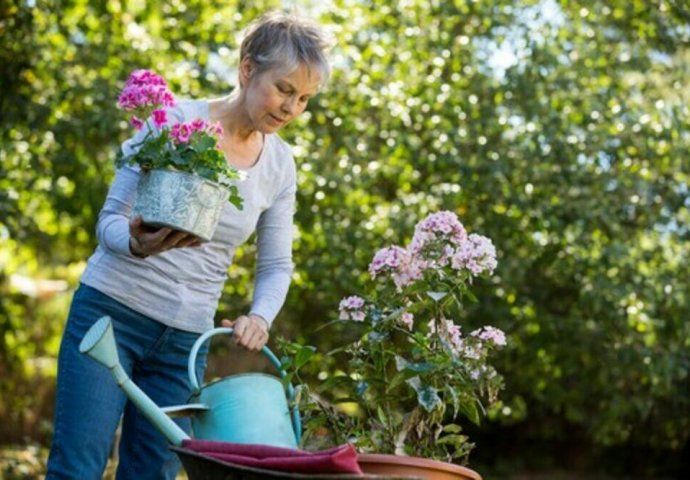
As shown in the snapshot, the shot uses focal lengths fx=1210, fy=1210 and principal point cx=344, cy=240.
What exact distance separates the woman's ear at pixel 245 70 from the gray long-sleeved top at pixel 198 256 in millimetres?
96

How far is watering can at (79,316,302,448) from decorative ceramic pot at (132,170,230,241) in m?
0.21

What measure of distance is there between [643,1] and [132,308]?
12.3 ft

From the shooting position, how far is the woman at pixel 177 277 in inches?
92.4

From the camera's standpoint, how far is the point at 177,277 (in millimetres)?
2479

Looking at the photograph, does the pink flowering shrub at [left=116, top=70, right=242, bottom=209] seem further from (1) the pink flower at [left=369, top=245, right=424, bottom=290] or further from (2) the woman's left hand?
(1) the pink flower at [left=369, top=245, right=424, bottom=290]

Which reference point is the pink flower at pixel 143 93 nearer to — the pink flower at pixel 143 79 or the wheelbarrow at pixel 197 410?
the pink flower at pixel 143 79

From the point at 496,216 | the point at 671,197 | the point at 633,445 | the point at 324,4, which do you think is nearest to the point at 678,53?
the point at 671,197

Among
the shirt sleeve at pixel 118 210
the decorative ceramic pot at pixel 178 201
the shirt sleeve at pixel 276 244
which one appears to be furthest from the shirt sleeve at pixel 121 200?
the shirt sleeve at pixel 276 244

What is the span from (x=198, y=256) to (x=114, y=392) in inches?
13.0

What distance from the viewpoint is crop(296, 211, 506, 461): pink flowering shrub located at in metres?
2.36

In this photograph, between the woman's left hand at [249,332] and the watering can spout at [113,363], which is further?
the woman's left hand at [249,332]

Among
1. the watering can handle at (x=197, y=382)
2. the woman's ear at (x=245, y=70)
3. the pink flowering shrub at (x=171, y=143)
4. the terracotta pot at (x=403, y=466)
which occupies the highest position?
the woman's ear at (x=245, y=70)

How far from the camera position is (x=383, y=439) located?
2350 millimetres

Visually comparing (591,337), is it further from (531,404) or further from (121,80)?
(121,80)
